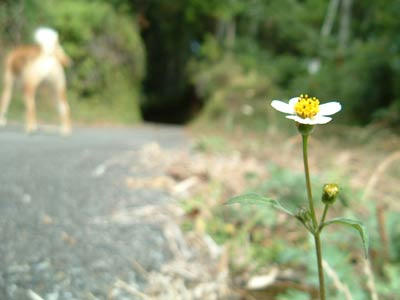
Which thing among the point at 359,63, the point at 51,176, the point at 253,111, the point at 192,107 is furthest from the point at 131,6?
the point at 51,176

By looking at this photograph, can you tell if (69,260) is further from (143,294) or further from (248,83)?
(248,83)

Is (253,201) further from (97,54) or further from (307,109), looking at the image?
(97,54)

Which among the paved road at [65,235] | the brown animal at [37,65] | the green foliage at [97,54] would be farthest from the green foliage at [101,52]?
the paved road at [65,235]

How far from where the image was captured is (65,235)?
1359 millimetres

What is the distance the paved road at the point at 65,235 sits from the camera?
108 centimetres

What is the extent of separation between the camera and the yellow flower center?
0.79 m

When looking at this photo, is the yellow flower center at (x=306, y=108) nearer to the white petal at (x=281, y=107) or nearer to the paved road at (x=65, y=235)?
the white petal at (x=281, y=107)

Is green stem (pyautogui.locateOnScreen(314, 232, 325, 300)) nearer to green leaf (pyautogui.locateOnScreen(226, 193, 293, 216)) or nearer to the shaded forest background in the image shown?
green leaf (pyautogui.locateOnScreen(226, 193, 293, 216))

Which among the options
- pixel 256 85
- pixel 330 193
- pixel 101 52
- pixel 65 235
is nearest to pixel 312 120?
pixel 330 193

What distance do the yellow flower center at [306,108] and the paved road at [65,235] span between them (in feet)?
2.22

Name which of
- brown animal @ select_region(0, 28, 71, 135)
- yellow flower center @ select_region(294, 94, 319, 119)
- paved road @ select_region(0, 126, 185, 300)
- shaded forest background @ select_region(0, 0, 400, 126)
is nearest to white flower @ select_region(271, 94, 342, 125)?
yellow flower center @ select_region(294, 94, 319, 119)

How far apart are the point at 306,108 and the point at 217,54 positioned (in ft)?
56.0

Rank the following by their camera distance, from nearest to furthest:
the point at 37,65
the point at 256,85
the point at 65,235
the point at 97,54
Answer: the point at 65,235
the point at 37,65
the point at 97,54
the point at 256,85

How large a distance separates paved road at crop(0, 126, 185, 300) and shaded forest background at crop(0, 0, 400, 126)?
5.42m
